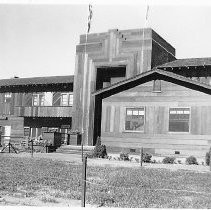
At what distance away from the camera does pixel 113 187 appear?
1141 centimetres

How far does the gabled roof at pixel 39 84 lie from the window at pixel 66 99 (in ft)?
1.87

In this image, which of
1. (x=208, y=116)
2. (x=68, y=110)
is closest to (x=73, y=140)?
(x=68, y=110)

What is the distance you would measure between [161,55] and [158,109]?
9.04 meters

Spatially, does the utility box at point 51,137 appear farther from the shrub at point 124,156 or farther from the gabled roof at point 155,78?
the shrub at point 124,156

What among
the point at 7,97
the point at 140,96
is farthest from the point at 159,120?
the point at 7,97

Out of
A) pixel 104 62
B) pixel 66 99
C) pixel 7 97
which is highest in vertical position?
pixel 104 62

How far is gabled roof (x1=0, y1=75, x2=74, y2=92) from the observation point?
36219 mm

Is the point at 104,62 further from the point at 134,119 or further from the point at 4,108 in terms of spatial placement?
the point at 4,108

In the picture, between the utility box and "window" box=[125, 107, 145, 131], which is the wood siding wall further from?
the utility box

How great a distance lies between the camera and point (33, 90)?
126 feet

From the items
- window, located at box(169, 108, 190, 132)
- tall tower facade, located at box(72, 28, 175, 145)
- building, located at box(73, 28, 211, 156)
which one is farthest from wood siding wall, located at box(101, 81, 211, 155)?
tall tower facade, located at box(72, 28, 175, 145)

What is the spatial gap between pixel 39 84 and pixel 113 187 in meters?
27.0

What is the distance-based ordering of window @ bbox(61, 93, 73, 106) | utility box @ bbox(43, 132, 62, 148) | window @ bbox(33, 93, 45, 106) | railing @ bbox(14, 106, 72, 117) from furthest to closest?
window @ bbox(33, 93, 45, 106)
window @ bbox(61, 93, 73, 106)
railing @ bbox(14, 106, 72, 117)
utility box @ bbox(43, 132, 62, 148)

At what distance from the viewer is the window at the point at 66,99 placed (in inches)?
1425
